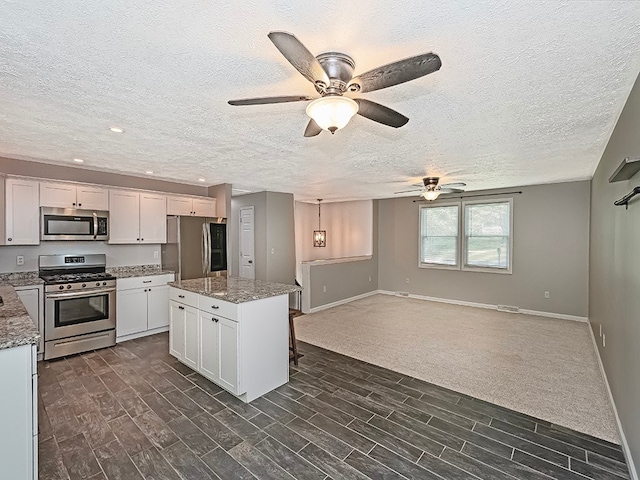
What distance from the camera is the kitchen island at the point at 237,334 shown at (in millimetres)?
2795

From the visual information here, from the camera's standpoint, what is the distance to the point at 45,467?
202cm

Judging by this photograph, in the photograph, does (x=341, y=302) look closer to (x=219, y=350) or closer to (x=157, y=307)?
(x=157, y=307)

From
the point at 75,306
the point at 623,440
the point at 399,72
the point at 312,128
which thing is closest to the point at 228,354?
the point at 312,128

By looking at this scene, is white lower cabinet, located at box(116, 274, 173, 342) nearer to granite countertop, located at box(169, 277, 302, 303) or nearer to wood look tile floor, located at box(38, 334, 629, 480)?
wood look tile floor, located at box(38, 334, 629, 480)

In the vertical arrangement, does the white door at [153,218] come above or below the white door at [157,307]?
above

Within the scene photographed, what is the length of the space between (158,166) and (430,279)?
5908mm

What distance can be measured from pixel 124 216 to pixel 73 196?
0.65 metres

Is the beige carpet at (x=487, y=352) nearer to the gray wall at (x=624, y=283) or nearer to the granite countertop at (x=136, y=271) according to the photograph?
the gray wall at (x=624, y=283)

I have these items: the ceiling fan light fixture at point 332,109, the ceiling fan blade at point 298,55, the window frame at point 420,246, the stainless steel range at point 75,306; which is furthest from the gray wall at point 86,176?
the window frame at point 420,246

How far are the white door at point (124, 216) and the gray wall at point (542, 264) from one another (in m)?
5.97

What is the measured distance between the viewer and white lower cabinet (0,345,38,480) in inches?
62.6

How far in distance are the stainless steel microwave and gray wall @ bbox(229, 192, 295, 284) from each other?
2.40 meters

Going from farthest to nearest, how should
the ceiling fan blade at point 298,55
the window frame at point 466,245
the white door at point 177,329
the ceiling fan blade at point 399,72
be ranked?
the window frame at point 466,245
the white door at point 177,329
the ceiling fan blade at point 399,72
the ceiling fan blade at point 298,55

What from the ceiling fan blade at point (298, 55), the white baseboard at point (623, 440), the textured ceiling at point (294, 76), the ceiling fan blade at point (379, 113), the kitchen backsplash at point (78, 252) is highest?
the textured ceiling at point (294, 76)
